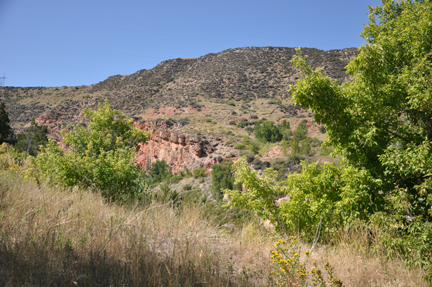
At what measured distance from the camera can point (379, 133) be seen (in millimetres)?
4992

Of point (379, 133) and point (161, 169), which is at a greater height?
point (379, 133)

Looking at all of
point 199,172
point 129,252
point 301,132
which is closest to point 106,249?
point 129,252

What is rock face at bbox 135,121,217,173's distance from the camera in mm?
33219

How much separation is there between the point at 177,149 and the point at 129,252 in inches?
1336

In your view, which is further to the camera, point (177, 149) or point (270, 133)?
point (177, 149)

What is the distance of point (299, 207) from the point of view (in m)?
5.57

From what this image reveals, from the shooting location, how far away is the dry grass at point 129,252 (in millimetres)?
2252

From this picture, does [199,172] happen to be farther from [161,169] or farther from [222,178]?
[161,169]

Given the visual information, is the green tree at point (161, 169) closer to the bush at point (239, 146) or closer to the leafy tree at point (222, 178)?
the leafy tree at point (222, 178)

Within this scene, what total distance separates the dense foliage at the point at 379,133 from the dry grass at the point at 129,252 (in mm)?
923

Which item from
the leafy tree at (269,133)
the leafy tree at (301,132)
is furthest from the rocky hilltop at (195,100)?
the leafy tree at (269,133)

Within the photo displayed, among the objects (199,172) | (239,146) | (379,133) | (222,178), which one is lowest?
(199,172)

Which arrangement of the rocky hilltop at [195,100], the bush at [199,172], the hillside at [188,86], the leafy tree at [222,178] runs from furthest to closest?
the hillside at [188,86] < the rocky hilltop at [195,100] < the bush at [199,172] < the leafy tree at [222,178]

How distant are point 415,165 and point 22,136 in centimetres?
3920
